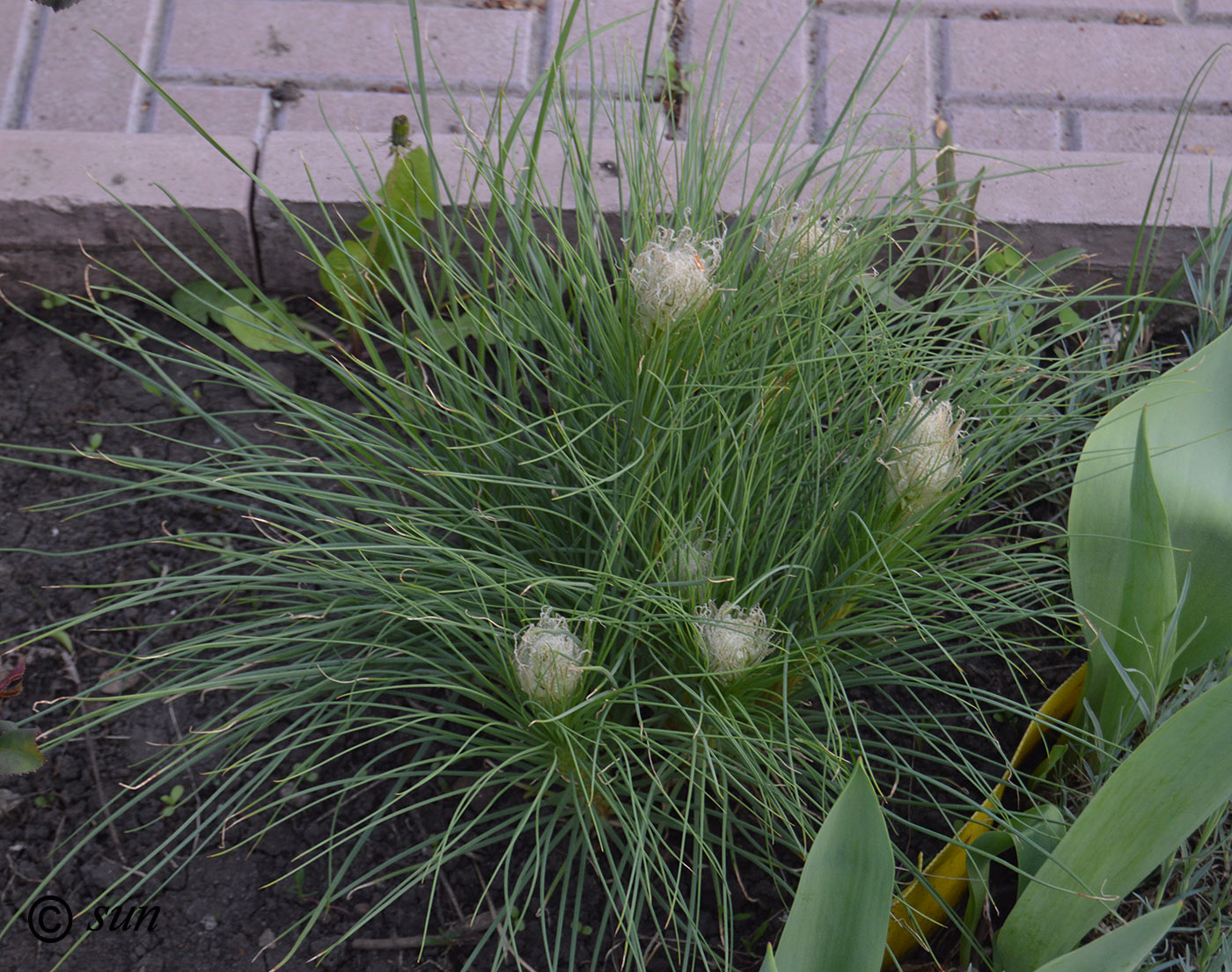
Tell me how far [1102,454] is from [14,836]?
48.0 inches

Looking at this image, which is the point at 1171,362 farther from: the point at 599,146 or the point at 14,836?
the point at 14,836

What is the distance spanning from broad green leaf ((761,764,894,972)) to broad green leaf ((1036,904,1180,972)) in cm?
12

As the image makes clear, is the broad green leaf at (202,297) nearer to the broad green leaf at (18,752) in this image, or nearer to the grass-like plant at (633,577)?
the grass-like plant at (633,577)

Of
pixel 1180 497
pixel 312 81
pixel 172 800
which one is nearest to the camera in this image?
pixel 1180 497

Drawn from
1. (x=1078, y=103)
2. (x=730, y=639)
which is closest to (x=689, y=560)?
(x=730, y=639)

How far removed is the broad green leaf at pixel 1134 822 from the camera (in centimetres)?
71

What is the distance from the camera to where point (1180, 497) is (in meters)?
0.96

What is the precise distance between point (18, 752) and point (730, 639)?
71 cm

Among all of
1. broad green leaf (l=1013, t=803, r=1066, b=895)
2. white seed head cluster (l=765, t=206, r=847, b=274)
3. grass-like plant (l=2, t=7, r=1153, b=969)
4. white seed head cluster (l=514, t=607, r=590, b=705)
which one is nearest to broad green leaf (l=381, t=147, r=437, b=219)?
grass-like plant (l=2, t=7, r=1153, b=969)

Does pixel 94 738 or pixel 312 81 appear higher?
pixel 312 81

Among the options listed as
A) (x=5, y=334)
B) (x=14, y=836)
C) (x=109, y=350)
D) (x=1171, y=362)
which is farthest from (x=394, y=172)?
(x=1171, y=362)

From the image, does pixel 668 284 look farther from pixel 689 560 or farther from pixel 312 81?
pixel 312 81

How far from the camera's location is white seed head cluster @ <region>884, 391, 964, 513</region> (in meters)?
0.90

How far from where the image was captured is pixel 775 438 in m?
0.97
